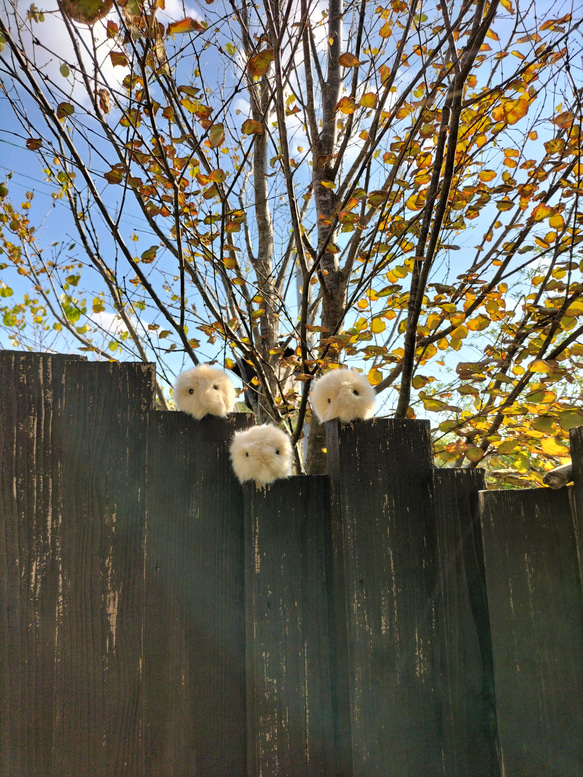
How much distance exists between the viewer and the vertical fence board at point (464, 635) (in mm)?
1184

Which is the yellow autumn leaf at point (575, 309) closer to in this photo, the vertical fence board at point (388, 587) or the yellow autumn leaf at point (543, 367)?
the yellow autumn leaf at point (543, 367)

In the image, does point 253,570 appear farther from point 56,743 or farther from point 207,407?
point 56,743

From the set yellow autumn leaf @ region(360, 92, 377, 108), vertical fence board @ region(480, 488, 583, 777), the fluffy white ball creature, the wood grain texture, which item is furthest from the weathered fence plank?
yellow autumn leaf @ region(360, 92, 377, 108)

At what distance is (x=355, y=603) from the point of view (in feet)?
3.87

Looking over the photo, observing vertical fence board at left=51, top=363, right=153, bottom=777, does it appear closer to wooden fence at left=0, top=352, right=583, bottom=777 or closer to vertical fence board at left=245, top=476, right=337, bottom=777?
wooden fence at left=0, top=352, right=583, bottom=777

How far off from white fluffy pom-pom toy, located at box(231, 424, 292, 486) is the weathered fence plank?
27 cm

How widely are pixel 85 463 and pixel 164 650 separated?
1.75 feet

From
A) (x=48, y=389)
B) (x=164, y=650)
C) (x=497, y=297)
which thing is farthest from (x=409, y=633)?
(x=497, y=297)

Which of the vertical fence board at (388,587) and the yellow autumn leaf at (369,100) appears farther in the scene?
the yellow autumn leaf at (369,100)

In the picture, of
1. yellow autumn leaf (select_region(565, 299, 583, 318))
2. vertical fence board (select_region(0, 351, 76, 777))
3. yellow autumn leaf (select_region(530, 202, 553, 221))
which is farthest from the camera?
yellow autumn leaf (select_region(530, 202, 553, 221))

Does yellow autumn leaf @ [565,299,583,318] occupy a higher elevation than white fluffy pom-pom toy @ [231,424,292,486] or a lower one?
higher

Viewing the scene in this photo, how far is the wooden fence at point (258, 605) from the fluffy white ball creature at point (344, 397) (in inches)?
1.8

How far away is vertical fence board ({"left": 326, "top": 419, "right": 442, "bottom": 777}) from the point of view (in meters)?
1.15

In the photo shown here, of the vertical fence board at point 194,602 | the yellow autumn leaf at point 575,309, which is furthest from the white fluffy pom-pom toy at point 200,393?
the yellow autumn leaf at point 575,309
